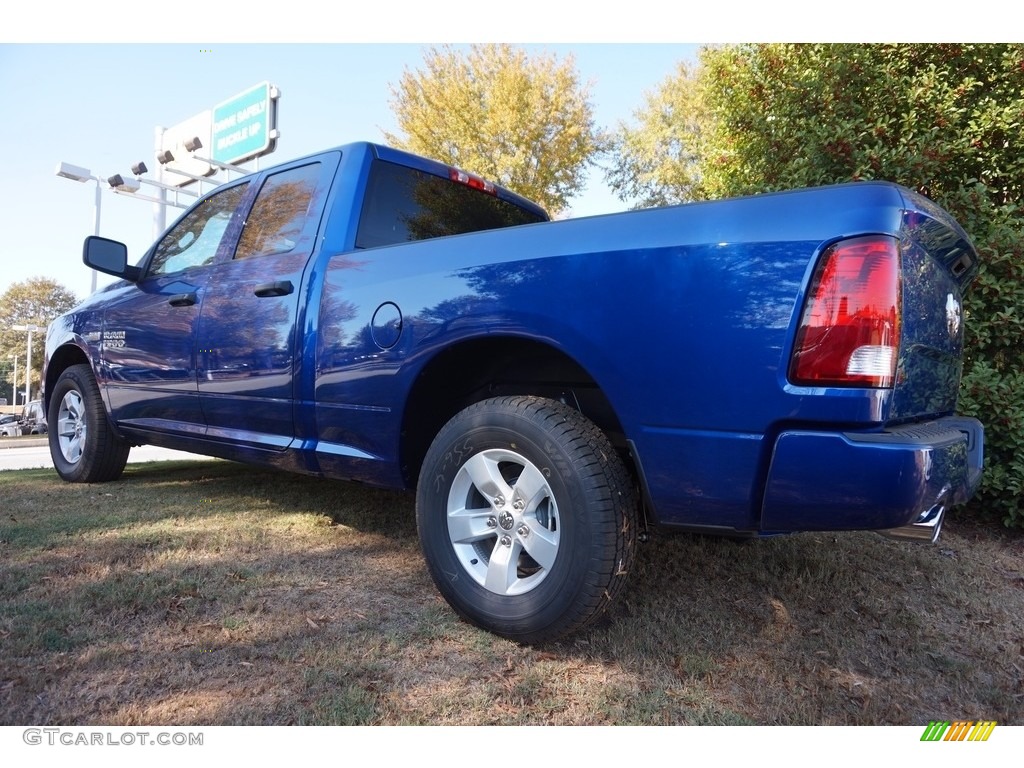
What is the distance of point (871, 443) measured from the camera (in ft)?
5.54

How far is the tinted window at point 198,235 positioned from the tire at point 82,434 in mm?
1020

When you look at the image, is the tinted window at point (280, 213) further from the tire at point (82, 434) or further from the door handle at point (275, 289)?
the tire at point (82, 434)

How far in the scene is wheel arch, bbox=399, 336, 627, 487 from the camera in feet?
8.16

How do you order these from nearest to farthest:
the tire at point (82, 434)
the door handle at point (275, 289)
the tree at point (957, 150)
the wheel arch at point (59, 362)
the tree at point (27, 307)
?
the door handle at point (275, 289) < the tree at point (957, 150) < the tire at point (82, 434) < the wheel arch at point (59, 362) < the tree at point (27, 307)

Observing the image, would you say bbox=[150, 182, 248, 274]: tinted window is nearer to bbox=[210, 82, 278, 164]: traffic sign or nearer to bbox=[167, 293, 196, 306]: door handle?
bbox=[167, 293, 196, 306]: door handle

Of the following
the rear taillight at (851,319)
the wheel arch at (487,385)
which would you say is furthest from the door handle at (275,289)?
the rear taillight at (851,319)

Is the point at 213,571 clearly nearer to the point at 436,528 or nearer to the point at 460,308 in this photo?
the point at 436,528

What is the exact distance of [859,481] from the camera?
169 centimetres

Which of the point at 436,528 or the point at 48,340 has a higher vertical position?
the point at 48,340

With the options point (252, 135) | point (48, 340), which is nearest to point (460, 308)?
point (48, 340)

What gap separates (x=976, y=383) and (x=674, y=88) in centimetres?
1663

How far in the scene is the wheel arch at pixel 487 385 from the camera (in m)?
2.49

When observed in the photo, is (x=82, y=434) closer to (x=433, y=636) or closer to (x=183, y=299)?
(x=183, y=299)

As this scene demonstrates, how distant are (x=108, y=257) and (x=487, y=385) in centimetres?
274
